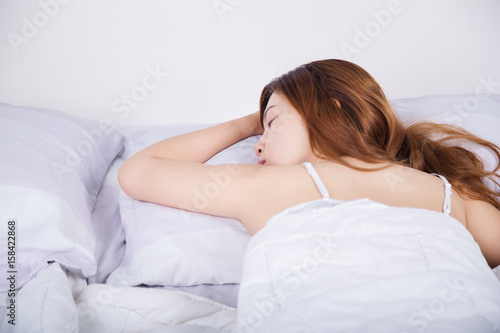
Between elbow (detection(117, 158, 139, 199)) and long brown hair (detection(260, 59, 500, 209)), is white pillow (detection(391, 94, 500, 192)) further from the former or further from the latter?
elbow (detection(117, 158, 139, 199))

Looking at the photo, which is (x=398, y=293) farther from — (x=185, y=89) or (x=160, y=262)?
(x=185, y=89)

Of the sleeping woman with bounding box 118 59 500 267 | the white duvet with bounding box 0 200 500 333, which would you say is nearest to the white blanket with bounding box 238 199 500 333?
the white duvet with bounding box 0 200 500 333

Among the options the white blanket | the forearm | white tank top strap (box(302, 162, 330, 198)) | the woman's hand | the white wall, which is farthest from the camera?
the white wall

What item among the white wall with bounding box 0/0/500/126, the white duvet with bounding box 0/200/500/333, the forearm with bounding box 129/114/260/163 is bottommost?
the white duvet with bounding box 0/200/500/333

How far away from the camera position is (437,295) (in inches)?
28.5

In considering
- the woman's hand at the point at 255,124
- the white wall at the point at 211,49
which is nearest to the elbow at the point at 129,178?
the woman's hand at the point at 255,124

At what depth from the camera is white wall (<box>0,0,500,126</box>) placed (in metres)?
1.60

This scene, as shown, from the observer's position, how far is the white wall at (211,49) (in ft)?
5.25

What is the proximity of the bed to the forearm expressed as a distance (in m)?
0.04

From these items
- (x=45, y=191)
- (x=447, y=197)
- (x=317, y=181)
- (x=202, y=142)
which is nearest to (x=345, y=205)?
(x=317, y=181)

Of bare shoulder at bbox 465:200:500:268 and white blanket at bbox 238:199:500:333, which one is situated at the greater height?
white blanket at bbox 238:199:500:333

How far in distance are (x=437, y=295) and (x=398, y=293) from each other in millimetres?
63

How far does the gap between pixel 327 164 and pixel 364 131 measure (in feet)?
0.71

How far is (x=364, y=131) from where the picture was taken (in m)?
1.18
